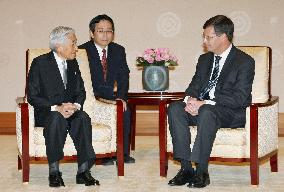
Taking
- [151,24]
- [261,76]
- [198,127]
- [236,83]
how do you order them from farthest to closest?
[151,24], [261,76], [236,83], [198,127]

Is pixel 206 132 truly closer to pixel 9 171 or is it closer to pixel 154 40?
pixel 9 171

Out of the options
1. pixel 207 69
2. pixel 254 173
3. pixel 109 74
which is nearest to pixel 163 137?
pixel 207 69

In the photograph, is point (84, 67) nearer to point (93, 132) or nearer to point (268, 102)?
point (93, 132)

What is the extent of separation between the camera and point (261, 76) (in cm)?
563

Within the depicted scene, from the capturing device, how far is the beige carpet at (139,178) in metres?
4.94

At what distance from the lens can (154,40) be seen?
830 centimetres

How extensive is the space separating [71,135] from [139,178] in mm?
743

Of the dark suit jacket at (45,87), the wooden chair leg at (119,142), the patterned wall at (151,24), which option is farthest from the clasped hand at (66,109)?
the patterned wall at (151,24)

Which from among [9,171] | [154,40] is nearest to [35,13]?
[154,40]

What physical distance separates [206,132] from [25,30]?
14.2 ft

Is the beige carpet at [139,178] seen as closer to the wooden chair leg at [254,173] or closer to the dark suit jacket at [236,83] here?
the wooden chair leg at [254,173]

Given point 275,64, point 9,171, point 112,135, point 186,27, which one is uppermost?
point 186,27

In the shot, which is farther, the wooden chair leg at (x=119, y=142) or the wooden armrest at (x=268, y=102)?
the wooden chair leg at (x=119, y=142)

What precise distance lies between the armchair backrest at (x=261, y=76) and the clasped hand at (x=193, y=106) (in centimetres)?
77
